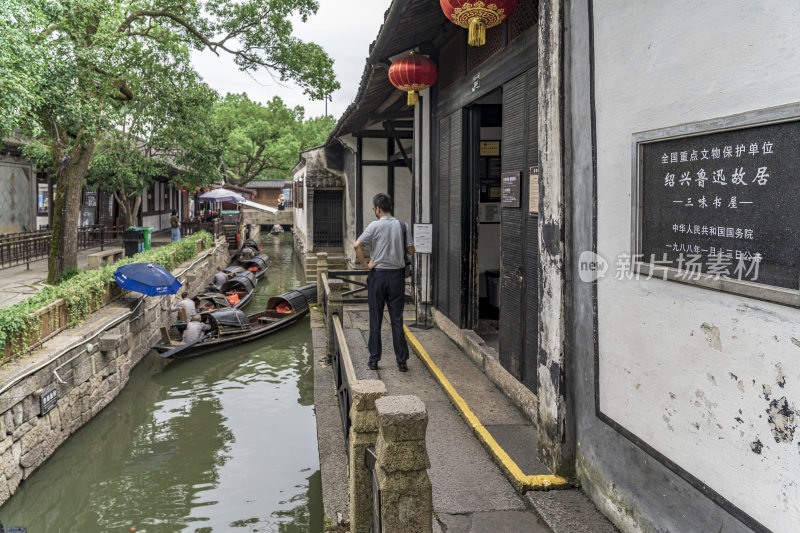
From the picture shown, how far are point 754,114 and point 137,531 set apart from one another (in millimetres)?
6368

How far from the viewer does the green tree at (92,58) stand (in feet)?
25.1

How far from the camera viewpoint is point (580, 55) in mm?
3699

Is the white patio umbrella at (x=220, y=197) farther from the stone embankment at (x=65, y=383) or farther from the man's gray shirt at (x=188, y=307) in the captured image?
the stone embankment at (x=65, y=383)

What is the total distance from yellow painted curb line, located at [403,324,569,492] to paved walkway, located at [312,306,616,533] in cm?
5

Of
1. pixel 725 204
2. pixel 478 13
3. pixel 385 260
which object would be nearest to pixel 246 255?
pixel 385 260

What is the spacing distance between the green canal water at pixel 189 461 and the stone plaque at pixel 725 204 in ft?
15.0

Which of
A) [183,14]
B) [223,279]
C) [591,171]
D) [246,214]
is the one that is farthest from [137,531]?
[246,214]

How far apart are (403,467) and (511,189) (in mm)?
3414

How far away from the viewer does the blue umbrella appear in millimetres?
10242

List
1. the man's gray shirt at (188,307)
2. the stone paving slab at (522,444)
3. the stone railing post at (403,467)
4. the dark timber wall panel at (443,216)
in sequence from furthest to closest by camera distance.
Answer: the man's gray shirt at (188,307), the dark timber wall panel at (443,216), the stone paving slab at (522,444), the stone railing post at (403,467)

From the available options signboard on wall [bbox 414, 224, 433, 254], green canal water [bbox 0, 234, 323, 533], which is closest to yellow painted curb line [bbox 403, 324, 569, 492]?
green canal water [bbox 0, 234, 323, 533]

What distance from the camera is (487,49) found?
6176 millimetres

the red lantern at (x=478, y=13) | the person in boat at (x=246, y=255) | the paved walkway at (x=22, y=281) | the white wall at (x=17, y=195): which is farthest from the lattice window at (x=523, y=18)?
the person in boat at (x=246, y=255)

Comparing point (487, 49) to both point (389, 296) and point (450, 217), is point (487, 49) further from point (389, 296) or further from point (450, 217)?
point (389, 296)
